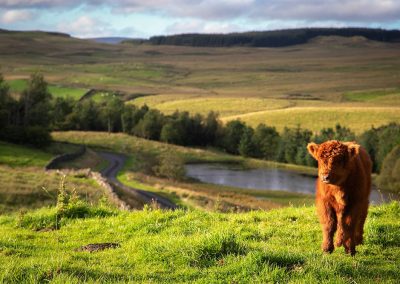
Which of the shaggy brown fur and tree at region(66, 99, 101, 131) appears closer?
the shaggy brown fur

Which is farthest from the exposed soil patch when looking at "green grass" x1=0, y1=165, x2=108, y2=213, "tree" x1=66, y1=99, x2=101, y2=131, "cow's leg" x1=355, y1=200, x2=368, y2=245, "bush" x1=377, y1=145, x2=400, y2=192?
"tree" x1=66, y1=99, x2=101, y2=131

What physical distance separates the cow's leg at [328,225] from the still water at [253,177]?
8092 cm

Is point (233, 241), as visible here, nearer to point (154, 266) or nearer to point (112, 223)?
point (154, 266)

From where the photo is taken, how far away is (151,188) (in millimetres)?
69125

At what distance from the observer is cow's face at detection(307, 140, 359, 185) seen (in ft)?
29.7

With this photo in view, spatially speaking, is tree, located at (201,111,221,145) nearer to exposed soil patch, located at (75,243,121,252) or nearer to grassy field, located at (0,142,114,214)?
grassy field, located at (0,142,114,214)

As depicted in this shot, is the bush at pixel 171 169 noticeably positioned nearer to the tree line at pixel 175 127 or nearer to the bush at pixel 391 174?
the tree line at pixel 175 127

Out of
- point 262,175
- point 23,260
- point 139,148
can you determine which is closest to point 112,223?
point 23,260

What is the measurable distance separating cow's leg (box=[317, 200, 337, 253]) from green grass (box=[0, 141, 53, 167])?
246ft

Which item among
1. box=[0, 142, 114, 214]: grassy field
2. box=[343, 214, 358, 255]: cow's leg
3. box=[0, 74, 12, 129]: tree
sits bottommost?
box=[0, 142, 114, 214]: grassy field

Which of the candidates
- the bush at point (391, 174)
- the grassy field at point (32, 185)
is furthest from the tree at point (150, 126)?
the bush at point (391, 174)

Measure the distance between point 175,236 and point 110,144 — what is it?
12324 cm

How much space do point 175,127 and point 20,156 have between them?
2646 inches

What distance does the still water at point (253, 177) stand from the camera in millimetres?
95925
